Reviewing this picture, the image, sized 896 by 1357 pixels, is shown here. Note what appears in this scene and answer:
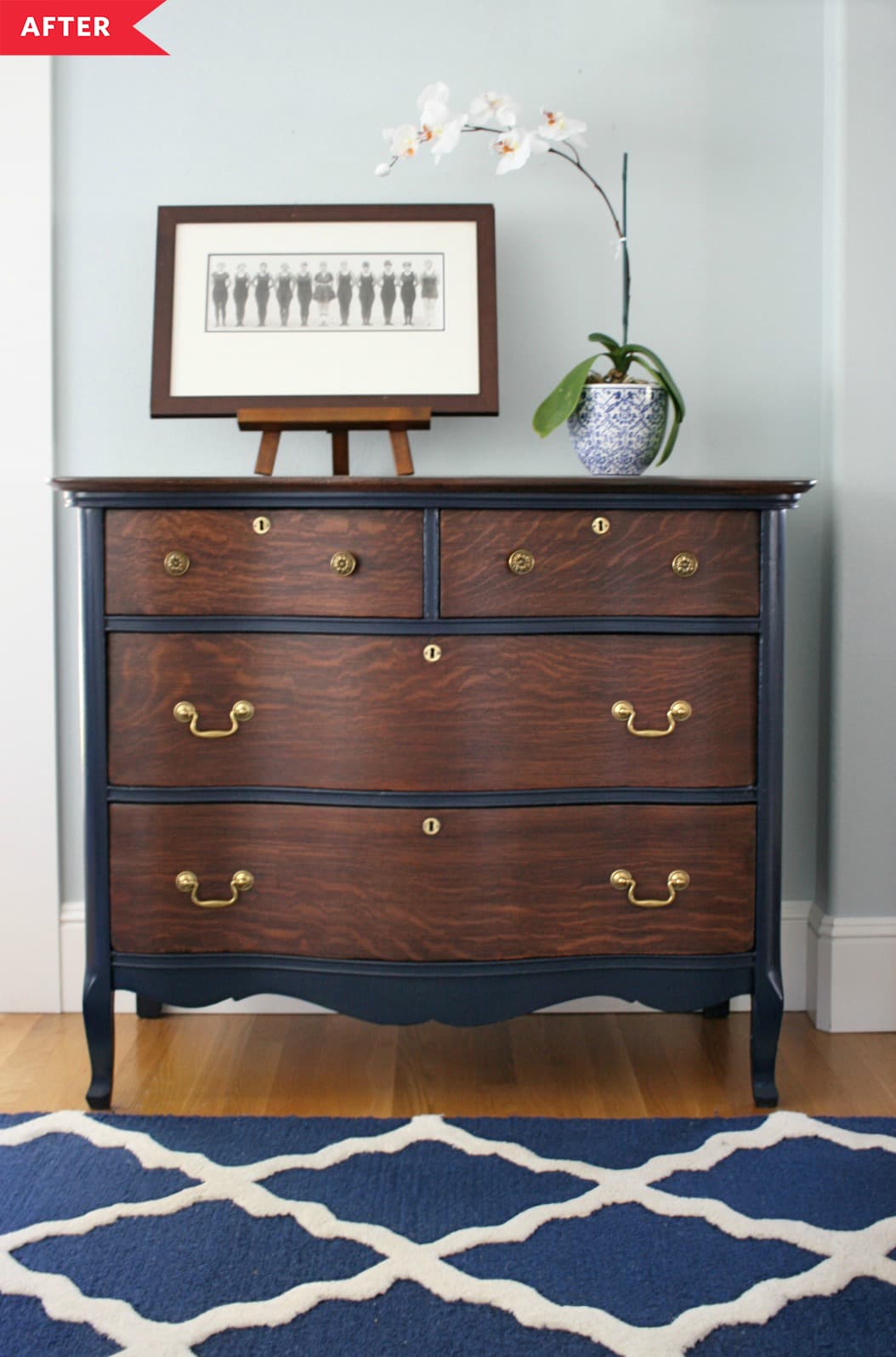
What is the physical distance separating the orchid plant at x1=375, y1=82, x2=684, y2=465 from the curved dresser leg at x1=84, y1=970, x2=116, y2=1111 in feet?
3.59

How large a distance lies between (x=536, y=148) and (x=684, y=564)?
782mm

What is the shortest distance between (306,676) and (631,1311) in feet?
2.99

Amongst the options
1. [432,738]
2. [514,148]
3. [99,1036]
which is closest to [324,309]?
[514,148]

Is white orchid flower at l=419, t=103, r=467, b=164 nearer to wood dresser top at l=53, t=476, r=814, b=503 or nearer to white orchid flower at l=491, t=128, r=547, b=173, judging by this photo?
white orchid flower at l=491, t=128, r=547, b=173

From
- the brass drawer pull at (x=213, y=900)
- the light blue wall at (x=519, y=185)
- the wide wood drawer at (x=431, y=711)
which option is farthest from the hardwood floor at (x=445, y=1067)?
the light blue wall at (x=519, y=185)

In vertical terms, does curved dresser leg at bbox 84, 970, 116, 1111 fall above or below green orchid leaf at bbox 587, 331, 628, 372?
below

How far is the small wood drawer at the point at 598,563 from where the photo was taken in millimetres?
1741

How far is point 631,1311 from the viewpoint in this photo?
132 cm

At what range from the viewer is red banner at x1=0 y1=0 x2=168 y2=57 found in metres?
2.17

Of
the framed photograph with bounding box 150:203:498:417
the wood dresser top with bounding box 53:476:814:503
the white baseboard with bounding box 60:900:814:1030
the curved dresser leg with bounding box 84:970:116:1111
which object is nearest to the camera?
the wood dresser top with bounding box 53:476:814:503

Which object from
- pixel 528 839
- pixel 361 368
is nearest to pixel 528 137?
pixel 361 368

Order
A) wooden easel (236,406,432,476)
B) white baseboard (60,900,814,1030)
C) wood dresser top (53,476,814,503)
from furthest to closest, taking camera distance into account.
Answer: white baseboard (60,900,814,1030) < wooden easel (236,406,432,476) < wood dresser top (53,476,814,503)

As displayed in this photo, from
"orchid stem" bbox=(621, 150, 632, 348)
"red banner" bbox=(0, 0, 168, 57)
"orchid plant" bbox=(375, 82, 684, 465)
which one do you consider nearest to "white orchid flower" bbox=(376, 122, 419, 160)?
"orchid plant" bbox=(375, 82, 684, 465)

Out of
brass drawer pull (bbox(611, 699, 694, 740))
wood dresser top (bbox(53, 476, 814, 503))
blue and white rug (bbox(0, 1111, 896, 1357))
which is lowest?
blue and white rug (bbox(0, 1111, 896, 1357))
